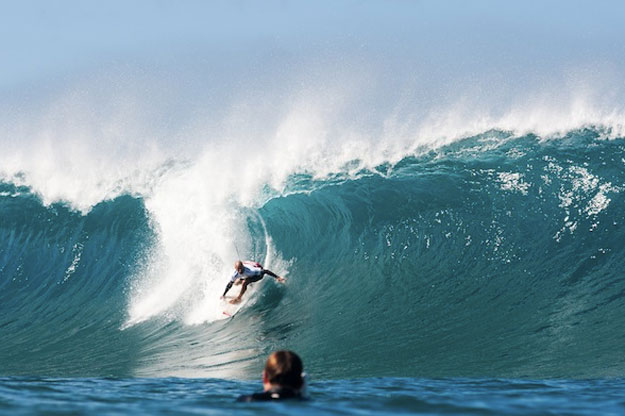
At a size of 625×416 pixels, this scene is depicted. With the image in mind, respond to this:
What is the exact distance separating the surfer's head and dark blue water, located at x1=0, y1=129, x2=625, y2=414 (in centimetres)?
15

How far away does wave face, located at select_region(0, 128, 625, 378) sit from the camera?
384 inches

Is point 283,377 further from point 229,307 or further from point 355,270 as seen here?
point 355,270

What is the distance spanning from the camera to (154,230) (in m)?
16.2

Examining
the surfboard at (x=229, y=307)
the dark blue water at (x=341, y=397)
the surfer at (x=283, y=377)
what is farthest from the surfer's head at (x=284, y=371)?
the surfboard at (x=229, y=307)

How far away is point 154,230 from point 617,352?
10.3m

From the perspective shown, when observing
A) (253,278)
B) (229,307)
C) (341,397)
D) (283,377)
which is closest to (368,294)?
(253,278)

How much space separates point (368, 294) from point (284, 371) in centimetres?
762

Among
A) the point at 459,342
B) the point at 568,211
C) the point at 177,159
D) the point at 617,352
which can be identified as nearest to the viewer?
the point at 617,352

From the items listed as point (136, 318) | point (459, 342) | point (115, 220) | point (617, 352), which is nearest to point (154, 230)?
point (115, 220)

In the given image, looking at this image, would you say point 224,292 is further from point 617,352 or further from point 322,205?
point 617,352

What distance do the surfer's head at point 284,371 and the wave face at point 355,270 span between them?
3734 mm

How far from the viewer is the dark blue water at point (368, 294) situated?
21.7 feet

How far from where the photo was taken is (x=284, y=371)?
468cm

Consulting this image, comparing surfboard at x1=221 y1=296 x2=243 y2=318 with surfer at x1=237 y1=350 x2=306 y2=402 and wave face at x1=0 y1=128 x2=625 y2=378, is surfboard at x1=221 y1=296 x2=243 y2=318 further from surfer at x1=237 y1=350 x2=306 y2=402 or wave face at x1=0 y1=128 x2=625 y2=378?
surfer at x1=237 y1=350 x2=306 y2=402
